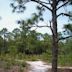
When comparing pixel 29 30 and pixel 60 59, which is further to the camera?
pixel 60 59

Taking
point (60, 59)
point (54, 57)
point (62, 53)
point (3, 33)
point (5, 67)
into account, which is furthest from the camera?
point (3, 33)

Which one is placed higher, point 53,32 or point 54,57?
point 53,32

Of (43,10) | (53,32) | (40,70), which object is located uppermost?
(43,10)

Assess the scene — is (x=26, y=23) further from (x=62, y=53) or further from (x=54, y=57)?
(x=62, y=53)

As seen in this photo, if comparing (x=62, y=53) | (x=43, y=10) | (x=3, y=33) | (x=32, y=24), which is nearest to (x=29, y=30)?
(x=32, y=24)

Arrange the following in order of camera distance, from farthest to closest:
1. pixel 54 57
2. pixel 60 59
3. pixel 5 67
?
1. pixel 60 59
2. pixel 5 67
3. pixel 54 57

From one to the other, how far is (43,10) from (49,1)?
0.40m

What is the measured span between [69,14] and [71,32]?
524 millimetres

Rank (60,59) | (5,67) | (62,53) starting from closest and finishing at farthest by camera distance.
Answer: (5,67)
(60,59)
(62,53)

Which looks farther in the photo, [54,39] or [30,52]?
[30,52]

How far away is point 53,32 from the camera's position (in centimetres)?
920

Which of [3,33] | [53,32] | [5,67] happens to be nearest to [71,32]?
[53,32]

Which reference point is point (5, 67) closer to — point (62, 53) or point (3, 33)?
point (62, 53)

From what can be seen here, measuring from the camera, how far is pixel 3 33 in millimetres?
53469
